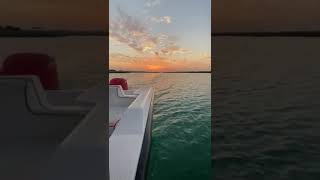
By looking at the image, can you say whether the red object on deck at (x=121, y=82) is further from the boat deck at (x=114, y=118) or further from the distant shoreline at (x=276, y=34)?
the distant shoreline at (x=276, y=34)

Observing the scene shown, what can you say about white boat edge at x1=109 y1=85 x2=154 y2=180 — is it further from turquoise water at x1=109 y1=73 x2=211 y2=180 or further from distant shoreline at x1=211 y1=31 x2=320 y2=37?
distant shoreline at x1=211 y1=31 x2=320 y2=37

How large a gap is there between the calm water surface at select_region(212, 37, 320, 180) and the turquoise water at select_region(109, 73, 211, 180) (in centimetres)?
11

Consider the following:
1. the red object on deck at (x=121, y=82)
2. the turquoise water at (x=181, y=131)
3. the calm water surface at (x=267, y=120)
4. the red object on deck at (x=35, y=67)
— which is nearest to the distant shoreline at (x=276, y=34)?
the calm water surface at (x=267, y=120)

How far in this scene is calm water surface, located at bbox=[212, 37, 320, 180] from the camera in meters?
1.68

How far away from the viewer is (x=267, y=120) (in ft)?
6.37

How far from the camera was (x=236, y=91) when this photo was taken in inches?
76.9

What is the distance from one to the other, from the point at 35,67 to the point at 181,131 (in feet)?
5.92

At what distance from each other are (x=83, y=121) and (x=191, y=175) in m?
0.94

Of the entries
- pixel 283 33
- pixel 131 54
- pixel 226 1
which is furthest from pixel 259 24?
pixel 131 54

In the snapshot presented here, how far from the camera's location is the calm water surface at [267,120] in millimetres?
1676

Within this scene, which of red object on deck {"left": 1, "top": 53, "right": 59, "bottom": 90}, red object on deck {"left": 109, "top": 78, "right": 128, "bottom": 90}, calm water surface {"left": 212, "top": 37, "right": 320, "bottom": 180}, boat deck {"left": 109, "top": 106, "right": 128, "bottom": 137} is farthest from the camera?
red object on deck {"left": 109, "top": 78, "right": 128, "bottom": 90}

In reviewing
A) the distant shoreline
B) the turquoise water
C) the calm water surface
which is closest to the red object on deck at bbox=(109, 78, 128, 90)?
the turquoise water

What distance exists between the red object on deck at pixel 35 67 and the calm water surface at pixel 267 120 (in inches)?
25.9

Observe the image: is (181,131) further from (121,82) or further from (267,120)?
(121,82)
